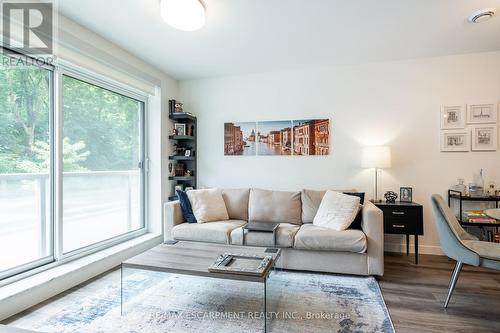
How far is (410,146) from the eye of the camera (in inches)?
137

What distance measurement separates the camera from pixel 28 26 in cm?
220

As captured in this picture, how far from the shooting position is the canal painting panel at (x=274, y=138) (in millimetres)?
3869

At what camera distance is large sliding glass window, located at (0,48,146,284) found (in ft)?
7.36

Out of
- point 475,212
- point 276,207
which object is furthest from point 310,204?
point 475,212

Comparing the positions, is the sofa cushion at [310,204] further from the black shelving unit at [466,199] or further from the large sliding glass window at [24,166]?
the large sliding glass window at [24,166]

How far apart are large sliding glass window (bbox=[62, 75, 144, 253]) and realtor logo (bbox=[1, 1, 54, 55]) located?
406 millimetres

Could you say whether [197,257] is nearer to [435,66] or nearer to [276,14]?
[276,14]

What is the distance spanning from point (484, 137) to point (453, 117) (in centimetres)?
41

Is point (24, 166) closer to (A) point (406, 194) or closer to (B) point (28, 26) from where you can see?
(B) point (28, 26)

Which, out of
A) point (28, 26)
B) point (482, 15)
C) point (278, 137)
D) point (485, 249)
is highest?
point (482, 15)

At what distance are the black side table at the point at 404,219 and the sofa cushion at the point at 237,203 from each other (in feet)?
5.27

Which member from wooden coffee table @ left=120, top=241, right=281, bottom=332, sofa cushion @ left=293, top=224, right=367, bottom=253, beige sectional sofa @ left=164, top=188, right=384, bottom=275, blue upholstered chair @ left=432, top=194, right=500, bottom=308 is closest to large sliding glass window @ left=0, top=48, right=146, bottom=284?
beige sectional sofa @ left=164, top=188, right=384, bottom=275

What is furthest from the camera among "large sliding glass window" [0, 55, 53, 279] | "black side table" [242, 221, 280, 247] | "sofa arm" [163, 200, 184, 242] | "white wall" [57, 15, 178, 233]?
"sofa arm" [163, 200, 184, 242]

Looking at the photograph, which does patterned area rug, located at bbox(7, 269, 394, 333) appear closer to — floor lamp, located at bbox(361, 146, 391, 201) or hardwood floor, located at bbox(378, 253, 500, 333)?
hardwood floor, located at bbox(378, 253, 500, 333)
